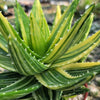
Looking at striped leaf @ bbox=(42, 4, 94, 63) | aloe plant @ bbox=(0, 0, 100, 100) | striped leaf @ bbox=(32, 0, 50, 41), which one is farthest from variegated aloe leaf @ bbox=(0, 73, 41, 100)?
striped leaf @ bbox=(32, 0, 50, 41)

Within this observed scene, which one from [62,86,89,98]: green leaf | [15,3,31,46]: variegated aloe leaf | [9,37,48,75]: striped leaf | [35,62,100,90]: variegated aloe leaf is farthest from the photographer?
[15,3,31,46]: variegated aloe leaf

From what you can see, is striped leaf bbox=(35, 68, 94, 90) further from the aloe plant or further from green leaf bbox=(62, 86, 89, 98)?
green leaf bbox=(62, 86, 89, 98)

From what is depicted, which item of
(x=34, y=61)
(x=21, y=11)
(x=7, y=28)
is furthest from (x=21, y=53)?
(x=21, y=11)

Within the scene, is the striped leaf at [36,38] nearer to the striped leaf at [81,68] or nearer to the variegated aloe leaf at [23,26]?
the variegated aloe leaf at [23,26]

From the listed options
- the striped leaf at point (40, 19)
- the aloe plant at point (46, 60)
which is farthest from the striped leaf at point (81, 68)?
the striped leaf at point (40, 19)

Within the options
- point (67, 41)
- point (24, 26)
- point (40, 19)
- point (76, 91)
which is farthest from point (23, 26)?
point (76, 91)

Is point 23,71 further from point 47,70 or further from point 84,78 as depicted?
point 84,78
